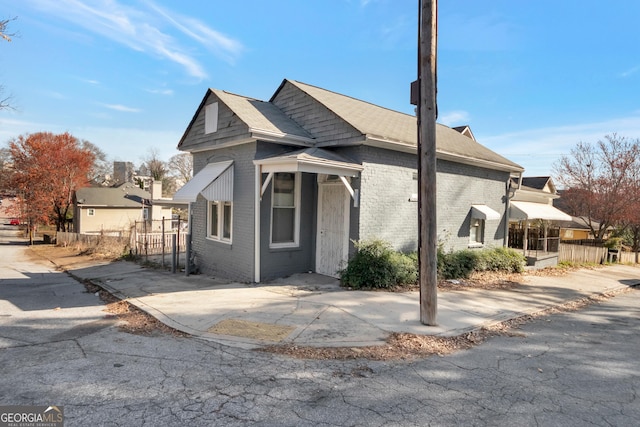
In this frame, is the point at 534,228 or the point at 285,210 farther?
the point at 534,228

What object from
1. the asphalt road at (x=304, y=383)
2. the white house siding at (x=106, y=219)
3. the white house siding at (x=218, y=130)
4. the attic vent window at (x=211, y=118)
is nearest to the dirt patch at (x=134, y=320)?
the asphalt road at (x=304, y=383)

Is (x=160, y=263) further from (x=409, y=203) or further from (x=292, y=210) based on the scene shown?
(x=409, y=203)

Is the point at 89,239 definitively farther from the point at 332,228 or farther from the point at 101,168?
the point at 101,168

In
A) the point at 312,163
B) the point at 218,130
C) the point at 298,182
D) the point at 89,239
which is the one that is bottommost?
the point at 89,239

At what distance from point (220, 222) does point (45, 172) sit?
34.2 metres

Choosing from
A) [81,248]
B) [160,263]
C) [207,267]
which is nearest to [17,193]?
[81,248]

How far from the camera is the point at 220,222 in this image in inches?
454

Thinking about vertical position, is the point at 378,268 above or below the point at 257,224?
below

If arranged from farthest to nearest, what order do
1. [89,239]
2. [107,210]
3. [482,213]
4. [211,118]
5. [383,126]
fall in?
[107,210], [89,239], [482,213], [211,118], [383,126]

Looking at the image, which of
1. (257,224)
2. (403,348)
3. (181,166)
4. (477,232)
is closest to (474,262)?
(477,232)

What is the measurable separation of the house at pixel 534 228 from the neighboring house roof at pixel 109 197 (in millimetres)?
33646

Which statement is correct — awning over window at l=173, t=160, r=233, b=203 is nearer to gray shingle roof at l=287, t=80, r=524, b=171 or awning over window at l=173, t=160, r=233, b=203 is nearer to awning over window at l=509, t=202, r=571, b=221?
gray shingle roof at l=287, t=80, r=524, b=171

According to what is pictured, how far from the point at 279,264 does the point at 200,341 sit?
4.53 m

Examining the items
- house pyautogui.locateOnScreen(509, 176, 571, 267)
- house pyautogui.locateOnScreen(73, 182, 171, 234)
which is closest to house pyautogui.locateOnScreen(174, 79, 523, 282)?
house pyautogui.locateOnScreen(509, 176, 571, 267)
